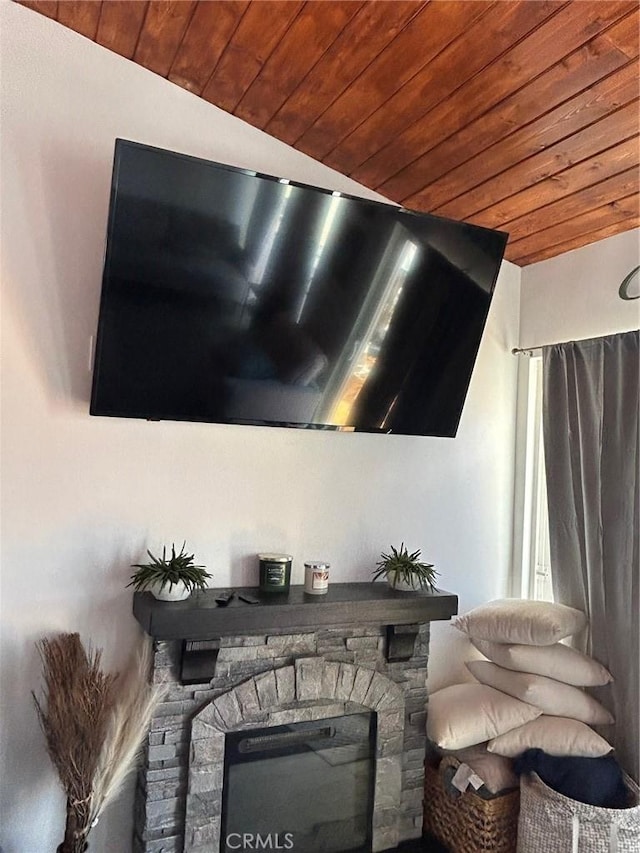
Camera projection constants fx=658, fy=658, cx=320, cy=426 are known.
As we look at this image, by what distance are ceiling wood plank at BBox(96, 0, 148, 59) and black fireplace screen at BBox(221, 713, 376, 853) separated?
2.35 meters

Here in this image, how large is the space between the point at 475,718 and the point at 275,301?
1658 mm

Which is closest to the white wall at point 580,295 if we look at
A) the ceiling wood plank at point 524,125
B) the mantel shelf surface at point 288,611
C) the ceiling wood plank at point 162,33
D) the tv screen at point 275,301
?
the tv screen at point 275,301

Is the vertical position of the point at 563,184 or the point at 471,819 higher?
the point at 563,184

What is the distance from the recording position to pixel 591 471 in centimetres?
256

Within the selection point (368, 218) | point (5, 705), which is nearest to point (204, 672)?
point (5, 705)

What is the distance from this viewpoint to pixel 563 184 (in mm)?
2324

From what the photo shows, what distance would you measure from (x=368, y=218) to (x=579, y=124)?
0.70 meters

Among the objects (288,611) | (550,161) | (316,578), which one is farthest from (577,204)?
(288,611)

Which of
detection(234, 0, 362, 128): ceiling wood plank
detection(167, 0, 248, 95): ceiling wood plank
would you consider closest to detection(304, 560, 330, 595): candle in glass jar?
detection(234, 0, 362, 128): ceiling wood plank

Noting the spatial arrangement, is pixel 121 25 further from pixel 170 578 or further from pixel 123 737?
pixel 123 737

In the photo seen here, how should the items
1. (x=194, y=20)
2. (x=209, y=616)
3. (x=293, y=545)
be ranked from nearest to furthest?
1. (x=194, y=20)
2. (x=209, y=616)
3. (x=293, y=545)

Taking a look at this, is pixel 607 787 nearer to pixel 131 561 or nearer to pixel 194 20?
pixel 131 561

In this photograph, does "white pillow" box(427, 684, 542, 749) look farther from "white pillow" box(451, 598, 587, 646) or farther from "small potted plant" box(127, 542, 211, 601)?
"small potted plant" box(127, 542, 211, 601)

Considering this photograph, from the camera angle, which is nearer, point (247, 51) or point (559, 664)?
point (247, 51)
